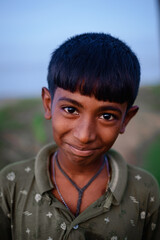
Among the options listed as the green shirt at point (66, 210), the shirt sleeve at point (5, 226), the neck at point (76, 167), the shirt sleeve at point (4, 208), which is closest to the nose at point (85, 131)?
the neck at point (76, 167)

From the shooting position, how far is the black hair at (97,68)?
1.34 metres

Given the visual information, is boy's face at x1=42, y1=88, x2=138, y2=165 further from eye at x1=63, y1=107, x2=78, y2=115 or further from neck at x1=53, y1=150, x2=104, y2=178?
neck at x1=53, y1=150, x2=104, y2=178

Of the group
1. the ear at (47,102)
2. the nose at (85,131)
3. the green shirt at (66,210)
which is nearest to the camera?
the nose at (85,131)

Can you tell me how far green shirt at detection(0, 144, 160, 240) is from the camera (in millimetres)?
1479

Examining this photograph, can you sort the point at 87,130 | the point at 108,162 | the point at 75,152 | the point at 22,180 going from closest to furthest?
the point at 87,130, the point at 75,152, the point at 22,180, the point at 108,162

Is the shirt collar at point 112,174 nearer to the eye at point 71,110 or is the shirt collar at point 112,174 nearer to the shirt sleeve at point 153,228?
the shirt sleeve at point 153,228

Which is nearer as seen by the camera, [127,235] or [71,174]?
[127,235]

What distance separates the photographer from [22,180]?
1582 mm

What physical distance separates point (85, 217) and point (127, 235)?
280 mm

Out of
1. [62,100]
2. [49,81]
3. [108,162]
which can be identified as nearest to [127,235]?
[108,162]

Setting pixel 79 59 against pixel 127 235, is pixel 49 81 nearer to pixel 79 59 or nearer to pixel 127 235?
pixel 79 59

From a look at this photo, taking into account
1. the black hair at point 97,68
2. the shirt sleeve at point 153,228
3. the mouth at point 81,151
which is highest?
the black hair at point 97,68

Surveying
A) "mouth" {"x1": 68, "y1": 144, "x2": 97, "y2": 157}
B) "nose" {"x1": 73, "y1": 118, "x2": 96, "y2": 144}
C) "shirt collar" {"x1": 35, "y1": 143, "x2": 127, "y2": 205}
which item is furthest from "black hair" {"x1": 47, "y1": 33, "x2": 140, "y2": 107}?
"shirt collar" {"x1": 35, "y1": 143, "x2": 127, "y2": 205}

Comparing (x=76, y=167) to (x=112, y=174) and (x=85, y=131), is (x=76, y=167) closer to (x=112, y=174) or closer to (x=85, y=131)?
(x=112, y=174)
